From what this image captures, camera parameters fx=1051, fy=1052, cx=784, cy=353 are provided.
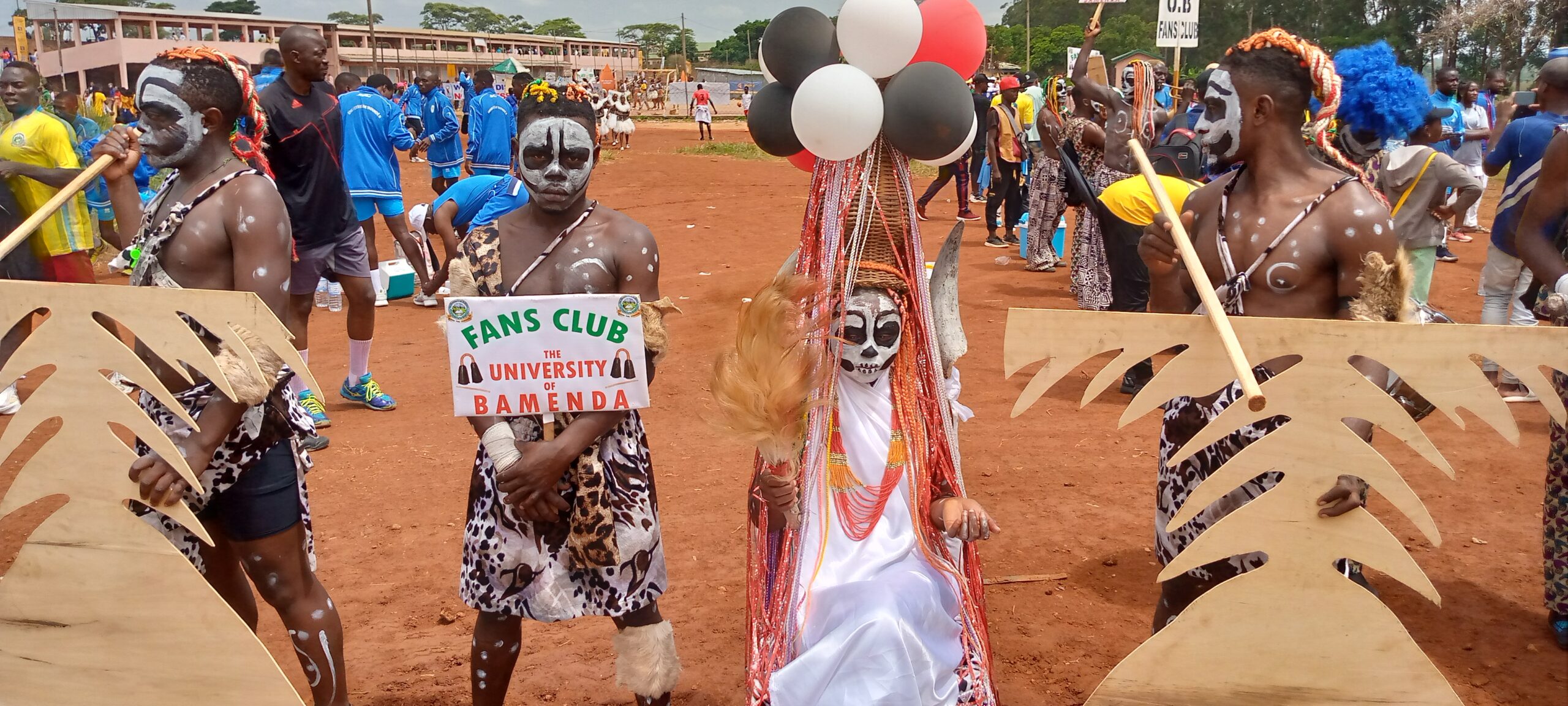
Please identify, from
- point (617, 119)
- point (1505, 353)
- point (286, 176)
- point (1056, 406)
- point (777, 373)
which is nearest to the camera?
point (1505, 353)

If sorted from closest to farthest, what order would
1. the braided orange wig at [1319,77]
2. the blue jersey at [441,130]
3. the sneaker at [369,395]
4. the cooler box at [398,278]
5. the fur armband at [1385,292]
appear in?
the fur armband at [1385,292] < the braided orange wig at [1319,77] < the sneaker at [369,395] < the cooler box at [398,278] < the blue jersey at [441,130]

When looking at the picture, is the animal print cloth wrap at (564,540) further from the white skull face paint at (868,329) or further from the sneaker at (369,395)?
the sneaker at (369,395)

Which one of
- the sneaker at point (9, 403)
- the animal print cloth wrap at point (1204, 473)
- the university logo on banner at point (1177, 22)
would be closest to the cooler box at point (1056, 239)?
the university logo on banner at point (1177, 22)

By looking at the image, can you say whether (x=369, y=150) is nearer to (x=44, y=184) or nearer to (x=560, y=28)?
(x=44, y=184)

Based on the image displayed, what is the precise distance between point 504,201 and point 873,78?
3.97 meters

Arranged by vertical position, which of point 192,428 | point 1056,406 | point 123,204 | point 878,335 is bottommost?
point 1056,406

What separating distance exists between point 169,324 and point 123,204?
1214 mm

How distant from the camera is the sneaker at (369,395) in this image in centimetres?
699

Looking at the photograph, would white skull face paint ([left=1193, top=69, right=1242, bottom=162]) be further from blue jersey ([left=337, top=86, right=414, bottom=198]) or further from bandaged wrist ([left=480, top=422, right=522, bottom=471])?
blue jersey ([left=337, top=86, right=414, bottom=198])

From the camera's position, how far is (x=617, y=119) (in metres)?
26.8

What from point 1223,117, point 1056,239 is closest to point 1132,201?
point 1223,117

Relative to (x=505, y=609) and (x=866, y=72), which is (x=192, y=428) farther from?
(x=866, y=72)

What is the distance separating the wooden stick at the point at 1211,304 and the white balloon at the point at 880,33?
2.11 feet

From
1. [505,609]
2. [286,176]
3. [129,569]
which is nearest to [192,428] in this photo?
[129,569]
